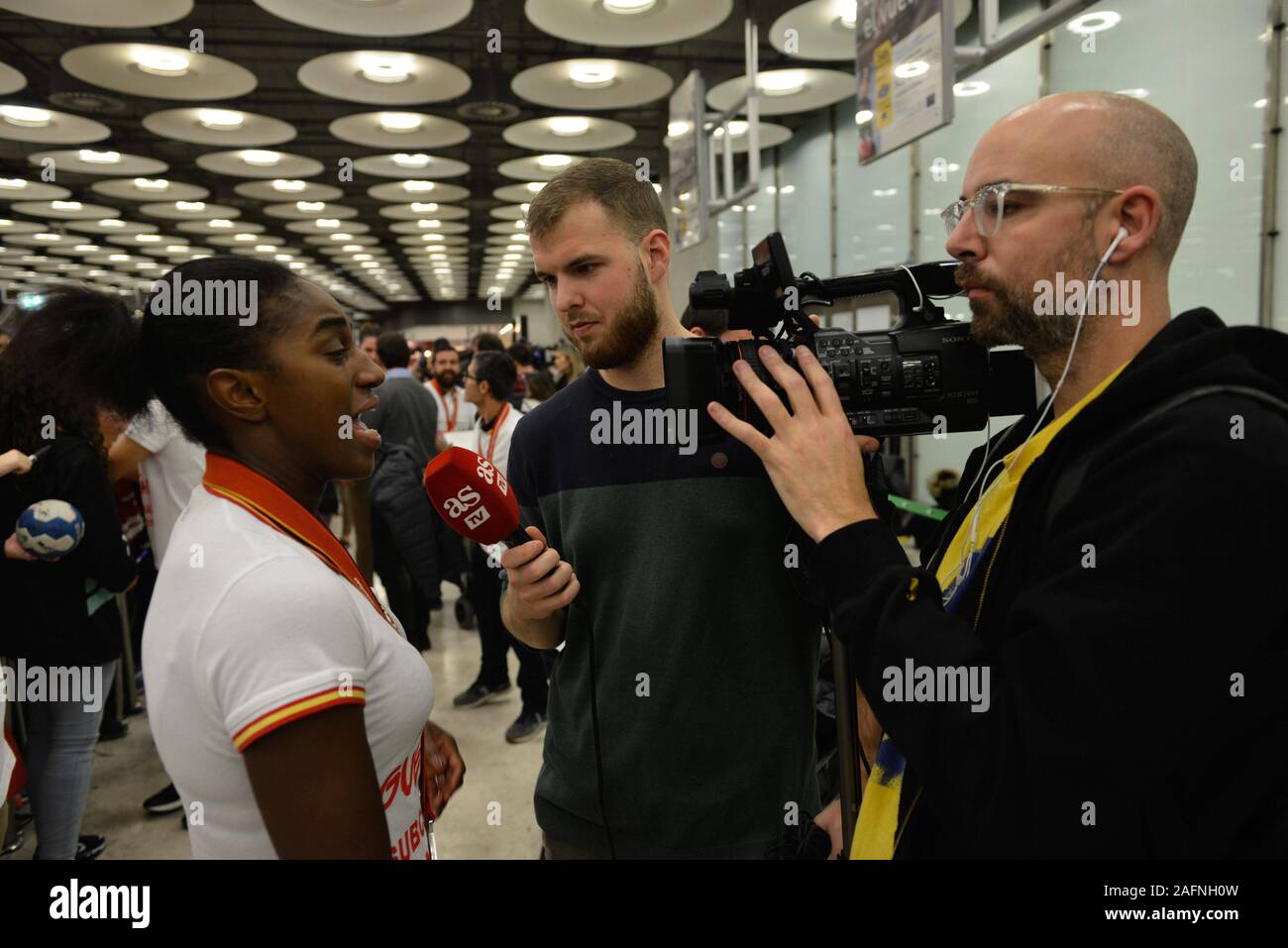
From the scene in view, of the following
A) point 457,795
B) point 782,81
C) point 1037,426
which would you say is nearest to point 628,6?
point 782,81

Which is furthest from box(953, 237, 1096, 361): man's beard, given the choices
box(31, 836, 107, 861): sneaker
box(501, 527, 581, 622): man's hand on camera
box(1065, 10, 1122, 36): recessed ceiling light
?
box(1065, 10, 1122, 36): recessed ceiling light

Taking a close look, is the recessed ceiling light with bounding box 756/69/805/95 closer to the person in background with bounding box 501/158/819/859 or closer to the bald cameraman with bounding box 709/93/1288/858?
the person in background with bounding box 501/158/819/859

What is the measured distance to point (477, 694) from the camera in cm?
395

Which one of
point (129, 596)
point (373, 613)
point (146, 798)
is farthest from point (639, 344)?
point (129, 596)

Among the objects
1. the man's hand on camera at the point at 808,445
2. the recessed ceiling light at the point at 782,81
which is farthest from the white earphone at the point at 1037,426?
the recessed ceiling light at the point at 782,81

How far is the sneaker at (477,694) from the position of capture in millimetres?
3918

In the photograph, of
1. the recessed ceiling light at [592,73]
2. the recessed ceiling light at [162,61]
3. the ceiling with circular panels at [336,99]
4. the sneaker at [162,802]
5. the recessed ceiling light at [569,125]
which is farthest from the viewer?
the recessed ceiling light at [569,125]

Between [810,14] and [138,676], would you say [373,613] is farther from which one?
[810,14]

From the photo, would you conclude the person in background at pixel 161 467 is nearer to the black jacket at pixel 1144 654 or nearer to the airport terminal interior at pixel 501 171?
the airport terminal interior at pixel 501 171

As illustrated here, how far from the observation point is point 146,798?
3096 millimetres

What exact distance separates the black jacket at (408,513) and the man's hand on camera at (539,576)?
10.1 feet

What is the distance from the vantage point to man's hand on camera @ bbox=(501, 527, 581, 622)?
1.10 m

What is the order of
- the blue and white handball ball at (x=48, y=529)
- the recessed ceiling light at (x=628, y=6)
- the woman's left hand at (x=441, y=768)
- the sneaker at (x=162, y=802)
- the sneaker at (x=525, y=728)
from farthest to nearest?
the recessed ceiling light at (x=628, y=6) < the sneaker at (x=525, y=728) < the sneaker at (x=162, y=802) < the blue and white handball ball at (x=48, y=529) < the woman's left hand at (x=441, y=768)

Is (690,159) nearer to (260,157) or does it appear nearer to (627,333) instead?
(627,333)
